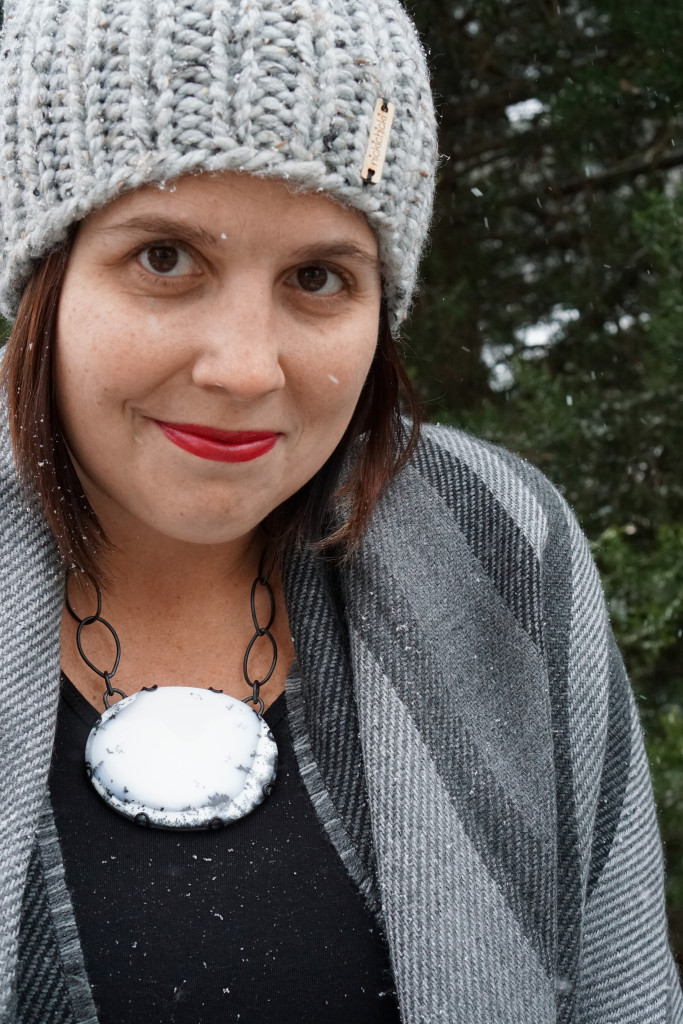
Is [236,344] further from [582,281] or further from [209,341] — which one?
[582,281]

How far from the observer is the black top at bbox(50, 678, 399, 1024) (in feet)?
4.66

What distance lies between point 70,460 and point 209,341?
0.32 meters

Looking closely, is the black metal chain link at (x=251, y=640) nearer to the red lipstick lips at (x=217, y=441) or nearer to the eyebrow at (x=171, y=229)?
the red lipstick lips at (x=217, y=441)

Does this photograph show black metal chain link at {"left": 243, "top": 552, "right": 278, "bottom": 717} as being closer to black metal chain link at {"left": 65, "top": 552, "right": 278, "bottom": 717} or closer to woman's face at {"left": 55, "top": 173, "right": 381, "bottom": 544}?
black metal chain link at {"left": 65, "top": 552, "right": 278, "bottom": 717}

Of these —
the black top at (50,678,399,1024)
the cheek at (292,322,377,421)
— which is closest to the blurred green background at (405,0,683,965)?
the cheek at (292,322,377,421)

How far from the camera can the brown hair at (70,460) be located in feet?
4.82

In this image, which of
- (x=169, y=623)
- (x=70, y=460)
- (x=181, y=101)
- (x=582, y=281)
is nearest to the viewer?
(x=181, y=101)

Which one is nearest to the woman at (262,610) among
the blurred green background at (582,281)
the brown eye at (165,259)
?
the brown eye at (165,259)

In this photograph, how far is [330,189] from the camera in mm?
1401

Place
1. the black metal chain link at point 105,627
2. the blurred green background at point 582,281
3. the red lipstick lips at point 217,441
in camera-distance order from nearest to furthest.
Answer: the red lipstick lips at point 217,441
the black metal chain link at point 105,627
the blurred green background at point 582,281

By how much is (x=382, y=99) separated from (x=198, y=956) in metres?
1.09

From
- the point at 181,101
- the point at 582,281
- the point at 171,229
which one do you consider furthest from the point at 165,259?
the point at 582,281

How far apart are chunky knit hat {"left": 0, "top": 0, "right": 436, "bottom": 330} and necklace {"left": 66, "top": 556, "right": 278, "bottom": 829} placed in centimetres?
57

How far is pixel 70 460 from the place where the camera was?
5.21ft
